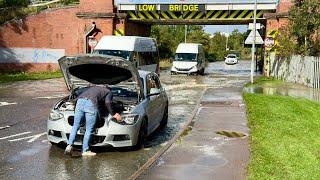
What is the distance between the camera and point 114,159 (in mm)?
9359

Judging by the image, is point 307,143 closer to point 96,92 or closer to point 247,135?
point 247,135

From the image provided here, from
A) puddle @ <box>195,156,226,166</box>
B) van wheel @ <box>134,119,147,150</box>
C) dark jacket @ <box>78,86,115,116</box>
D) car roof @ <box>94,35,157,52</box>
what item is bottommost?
puddle @ <box>195,156,226,166</box>

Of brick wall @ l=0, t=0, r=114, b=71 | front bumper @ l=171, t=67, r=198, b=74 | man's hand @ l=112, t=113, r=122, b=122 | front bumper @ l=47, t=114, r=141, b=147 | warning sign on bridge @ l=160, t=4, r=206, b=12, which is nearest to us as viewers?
man's hand @ l=112, t=113, r=122, b=122

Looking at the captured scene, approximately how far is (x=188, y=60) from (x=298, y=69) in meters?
12.8

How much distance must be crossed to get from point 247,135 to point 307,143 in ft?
4.71

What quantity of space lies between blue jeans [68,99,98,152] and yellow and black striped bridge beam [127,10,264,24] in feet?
101

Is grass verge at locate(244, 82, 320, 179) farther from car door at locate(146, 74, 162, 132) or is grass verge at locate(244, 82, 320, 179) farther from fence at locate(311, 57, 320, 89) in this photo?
fence at locate(311, 57, 320, 89)

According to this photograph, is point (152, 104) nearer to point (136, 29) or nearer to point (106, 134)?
point (106, 134)

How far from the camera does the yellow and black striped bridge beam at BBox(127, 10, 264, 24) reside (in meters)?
39.2

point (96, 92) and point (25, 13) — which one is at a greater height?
point (25, 13)

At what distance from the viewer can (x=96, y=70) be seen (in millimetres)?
10961

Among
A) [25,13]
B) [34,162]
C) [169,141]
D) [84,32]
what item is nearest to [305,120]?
[169,141]

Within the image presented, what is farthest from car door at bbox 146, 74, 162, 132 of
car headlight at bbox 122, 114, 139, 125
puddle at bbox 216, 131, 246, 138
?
puddle at bbox 216, 131, 246, 138

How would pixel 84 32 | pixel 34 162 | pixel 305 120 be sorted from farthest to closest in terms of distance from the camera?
pixel 84 32 → pixel 305 120 → pixel 34 162
